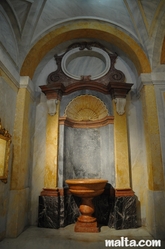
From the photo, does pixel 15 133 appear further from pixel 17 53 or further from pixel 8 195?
pixel 17 53

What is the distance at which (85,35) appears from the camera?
15.1 feet

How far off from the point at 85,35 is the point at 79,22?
0.34m

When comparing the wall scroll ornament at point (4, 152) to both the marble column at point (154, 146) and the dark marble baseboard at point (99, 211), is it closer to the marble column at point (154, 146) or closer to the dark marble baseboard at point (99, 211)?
the dark marble baseboard at point (99, 211)

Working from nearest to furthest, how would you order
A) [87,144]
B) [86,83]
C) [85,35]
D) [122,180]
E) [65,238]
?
[65,238], [122,180], [86,83], [87,144], [85,35]

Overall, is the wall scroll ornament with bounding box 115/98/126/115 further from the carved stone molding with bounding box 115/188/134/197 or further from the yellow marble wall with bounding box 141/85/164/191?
the carved stone molding with bounding box 115/188/134/197

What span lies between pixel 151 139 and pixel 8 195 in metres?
3.01

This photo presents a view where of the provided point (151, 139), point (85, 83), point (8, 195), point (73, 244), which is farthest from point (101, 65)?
point (73, 244)

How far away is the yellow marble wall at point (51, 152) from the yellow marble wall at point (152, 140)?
199cm

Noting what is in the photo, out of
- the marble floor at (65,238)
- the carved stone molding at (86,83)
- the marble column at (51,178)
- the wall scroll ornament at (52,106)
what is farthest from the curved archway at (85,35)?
the marble floor at (65,238)

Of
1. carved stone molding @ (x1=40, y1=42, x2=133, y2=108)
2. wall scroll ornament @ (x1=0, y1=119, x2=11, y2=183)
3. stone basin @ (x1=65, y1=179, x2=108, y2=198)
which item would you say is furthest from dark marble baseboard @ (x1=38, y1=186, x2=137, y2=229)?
carved stone molding @ (x1=40, y1=42, x2=133, y2=108)

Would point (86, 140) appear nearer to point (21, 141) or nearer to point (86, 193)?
point (86, 193)

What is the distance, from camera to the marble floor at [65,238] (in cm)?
283

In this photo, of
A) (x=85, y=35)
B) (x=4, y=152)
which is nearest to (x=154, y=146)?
(x=4, y=152)

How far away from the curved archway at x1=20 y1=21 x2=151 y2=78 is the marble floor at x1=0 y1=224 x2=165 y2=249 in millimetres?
3324
